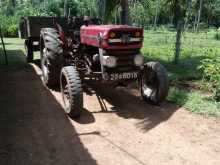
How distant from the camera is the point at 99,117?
6477mm

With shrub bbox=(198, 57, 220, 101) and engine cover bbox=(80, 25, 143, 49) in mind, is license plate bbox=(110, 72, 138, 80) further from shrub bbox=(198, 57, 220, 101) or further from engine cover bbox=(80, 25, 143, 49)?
shrub bbox=(198, 57, 220, 101)

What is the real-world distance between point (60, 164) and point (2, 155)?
0.86 meters

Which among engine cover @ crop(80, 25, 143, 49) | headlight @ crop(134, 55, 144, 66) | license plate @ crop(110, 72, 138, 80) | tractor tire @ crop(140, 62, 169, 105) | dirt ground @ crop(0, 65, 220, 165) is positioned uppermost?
engine cover @ crop(80, 25, 143, 49)

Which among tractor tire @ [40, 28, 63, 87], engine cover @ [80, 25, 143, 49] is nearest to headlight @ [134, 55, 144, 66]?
engine cover @ [80, 25, 143, 49]

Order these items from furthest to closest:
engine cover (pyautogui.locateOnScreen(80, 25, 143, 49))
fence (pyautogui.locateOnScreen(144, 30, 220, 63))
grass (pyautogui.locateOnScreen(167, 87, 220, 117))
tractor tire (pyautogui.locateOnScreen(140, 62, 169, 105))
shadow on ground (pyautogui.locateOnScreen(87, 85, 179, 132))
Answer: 1. fence (pyautogui.locateOnScreen(144, 30, 220, 63))
2. tractor tire (pyautogui.locateOnScreen(140, 62, 169, 105))
3. grass (pyautogui.locateOnScreen(167, 87, 220, 117))
4. engine cover (pyautogui.locateOnScreen(80, 25, 143, 49))
5. shadow on ground (pyautogui.locateOnScreen(87, 85, 179, 132))

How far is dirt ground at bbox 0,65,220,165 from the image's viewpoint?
4844 millimetres

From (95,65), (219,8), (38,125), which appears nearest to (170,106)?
(95,65)

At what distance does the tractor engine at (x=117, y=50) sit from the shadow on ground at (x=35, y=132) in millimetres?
1263

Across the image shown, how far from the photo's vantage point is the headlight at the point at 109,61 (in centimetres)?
654

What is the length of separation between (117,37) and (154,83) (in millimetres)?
1395

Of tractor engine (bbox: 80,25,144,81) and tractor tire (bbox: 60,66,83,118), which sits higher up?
tractor engine (bbox: 80,25,144,81)

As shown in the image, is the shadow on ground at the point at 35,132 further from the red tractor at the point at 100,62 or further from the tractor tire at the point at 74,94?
the red tractor at the point at 100,62

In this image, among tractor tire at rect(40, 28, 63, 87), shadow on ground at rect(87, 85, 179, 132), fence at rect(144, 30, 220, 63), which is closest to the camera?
shadow on ground at rect(87, 85, 179, 132)

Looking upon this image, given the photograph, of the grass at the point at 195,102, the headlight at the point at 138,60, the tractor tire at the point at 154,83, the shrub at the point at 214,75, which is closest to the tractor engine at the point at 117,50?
the headlight at the point at 138,60
